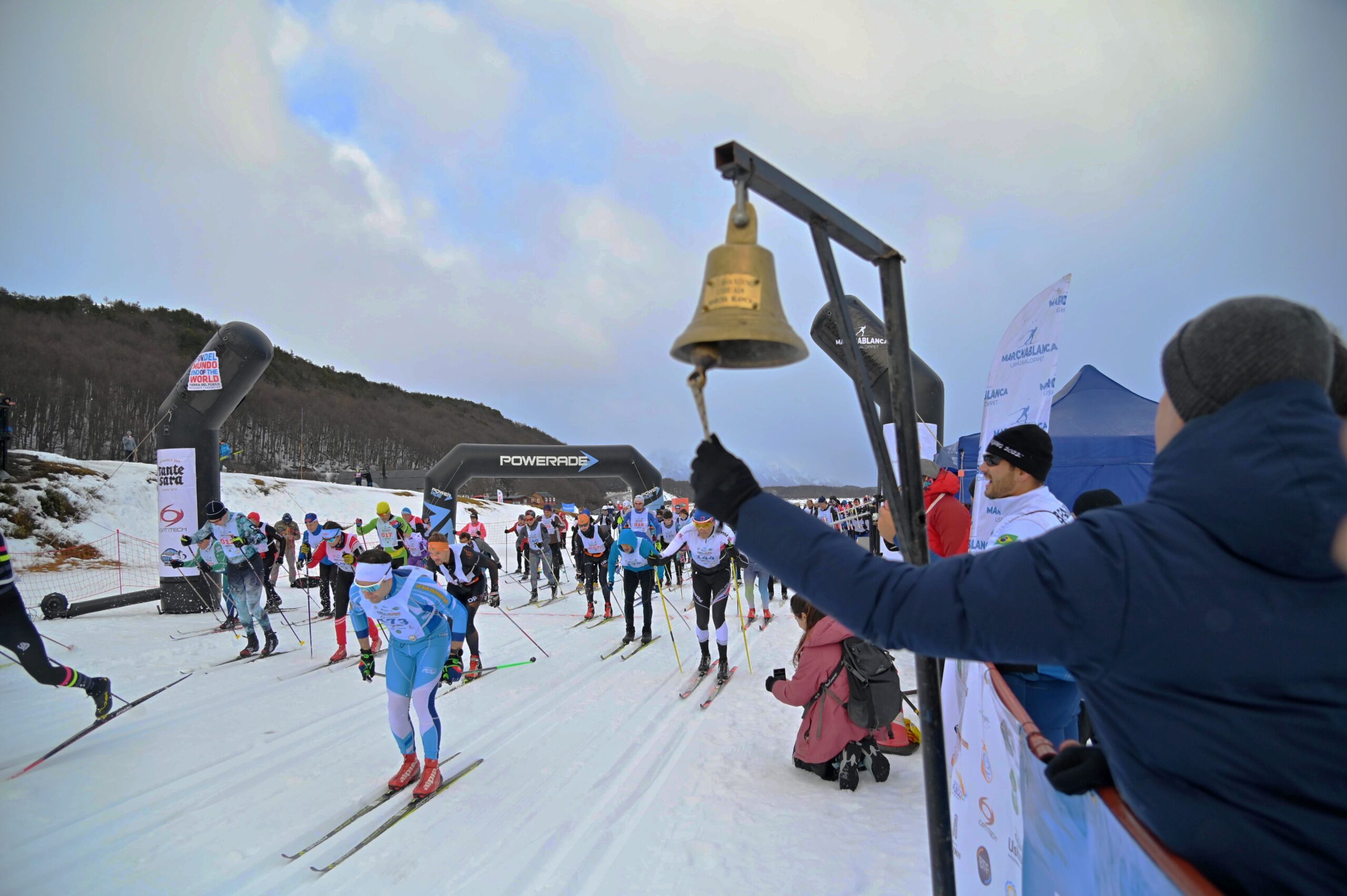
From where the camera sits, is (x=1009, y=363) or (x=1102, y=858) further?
(x=1009, y=363)

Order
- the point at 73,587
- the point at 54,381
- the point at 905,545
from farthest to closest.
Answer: the point at 54,381 < the point at 73,587 < the point at 905,545

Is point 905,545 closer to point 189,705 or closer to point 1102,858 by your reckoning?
point 1102,858

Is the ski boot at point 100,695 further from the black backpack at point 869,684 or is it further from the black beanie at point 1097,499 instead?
the black beanie at point 1097,499

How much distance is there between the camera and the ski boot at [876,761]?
4.95 m

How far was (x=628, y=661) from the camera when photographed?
9.12m

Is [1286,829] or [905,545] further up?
[905,545]

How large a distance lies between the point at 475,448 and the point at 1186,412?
15.4m

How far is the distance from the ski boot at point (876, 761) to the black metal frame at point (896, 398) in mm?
3675

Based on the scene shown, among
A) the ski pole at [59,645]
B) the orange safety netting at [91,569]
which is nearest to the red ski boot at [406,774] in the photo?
the ski pole at [59,645]

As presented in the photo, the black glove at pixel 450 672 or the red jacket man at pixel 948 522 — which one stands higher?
the red jacket man at pixel 948 522

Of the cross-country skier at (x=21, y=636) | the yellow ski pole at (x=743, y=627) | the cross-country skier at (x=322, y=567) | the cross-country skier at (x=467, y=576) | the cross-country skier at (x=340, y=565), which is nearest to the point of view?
the cross-country skier at (x=21, y=636)

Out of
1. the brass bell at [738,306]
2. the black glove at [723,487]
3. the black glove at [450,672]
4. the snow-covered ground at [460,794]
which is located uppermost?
the brass bell at [738,306]

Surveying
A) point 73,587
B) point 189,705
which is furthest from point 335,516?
point 189,705

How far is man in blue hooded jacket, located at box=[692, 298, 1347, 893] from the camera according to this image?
2.86 feet
